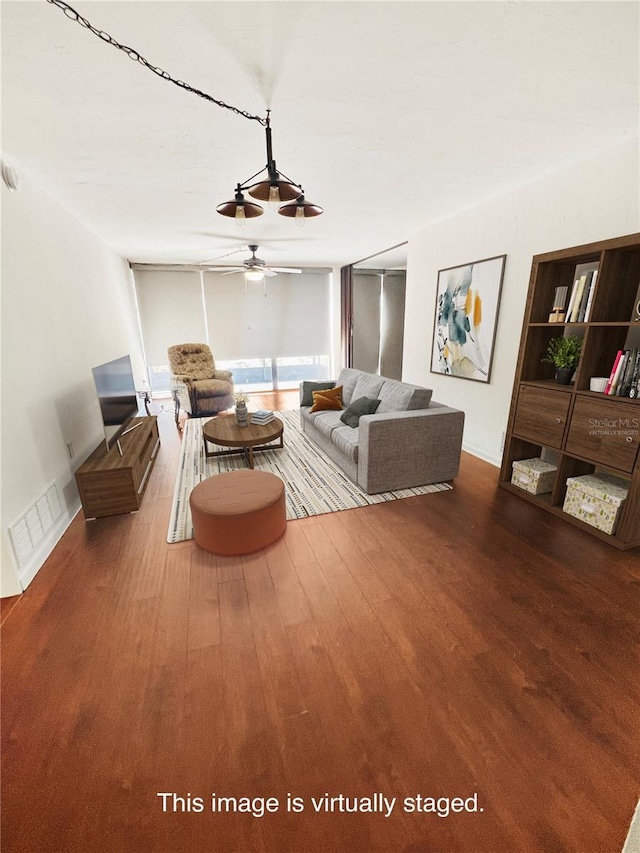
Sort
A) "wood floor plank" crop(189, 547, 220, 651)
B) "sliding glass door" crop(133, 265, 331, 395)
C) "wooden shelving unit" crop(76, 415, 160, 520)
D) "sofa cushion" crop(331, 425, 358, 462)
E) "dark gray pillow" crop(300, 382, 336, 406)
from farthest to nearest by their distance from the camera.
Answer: "sliding glass door" crop(133, 265, 331, 395)
"dark gray pillow" crop(300, 382, 336, 406)
"sofa cushion" crop(331, 425, 358, 462)
"wooden shelving unit" crop(76, 415, 160, 520)
"wood floor plank" crop(189, 547, 220, 651)

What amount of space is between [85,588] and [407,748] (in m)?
1.90

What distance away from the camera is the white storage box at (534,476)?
9.36 feet

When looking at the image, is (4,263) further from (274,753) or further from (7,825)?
(274,753)

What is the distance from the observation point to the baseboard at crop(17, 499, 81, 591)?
6.75 ft

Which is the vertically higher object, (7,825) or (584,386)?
(584,386)

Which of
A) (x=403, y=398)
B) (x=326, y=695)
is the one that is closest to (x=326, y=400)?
(x=403, y=398)

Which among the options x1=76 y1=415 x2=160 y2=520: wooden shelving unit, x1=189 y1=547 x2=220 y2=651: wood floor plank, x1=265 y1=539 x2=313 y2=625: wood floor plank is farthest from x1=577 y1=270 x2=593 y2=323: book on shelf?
x1=76 y1=415 x2=160 y2=520: wooden shelving unit

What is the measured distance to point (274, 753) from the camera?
1266 mm

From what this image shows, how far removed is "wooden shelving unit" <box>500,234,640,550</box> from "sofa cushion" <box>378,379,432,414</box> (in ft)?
2.44

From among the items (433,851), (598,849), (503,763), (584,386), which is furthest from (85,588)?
(584,386)

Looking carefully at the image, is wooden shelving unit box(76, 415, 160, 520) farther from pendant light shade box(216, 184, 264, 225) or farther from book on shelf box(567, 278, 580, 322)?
book on shelf box(567, 278, 580, 322)

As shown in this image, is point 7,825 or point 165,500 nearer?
point 7,825

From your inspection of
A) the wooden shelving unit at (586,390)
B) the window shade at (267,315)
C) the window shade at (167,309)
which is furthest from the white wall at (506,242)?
the window shade at (167,309)

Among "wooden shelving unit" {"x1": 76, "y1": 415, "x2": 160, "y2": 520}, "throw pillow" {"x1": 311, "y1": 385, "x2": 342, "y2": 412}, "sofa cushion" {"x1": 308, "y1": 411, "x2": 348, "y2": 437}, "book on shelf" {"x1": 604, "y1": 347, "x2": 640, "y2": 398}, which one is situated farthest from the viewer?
"throw pillow" {"x1": 311, "y1": 385, "x2": 342, "y2": 412}
